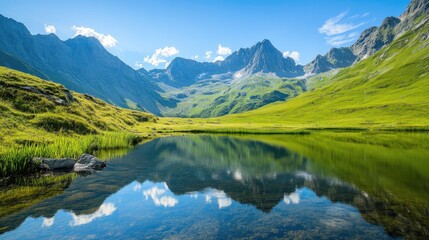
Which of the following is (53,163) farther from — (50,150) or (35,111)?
(35,111)

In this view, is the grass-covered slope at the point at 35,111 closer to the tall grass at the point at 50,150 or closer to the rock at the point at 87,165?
the tall grass at the point at 50,150

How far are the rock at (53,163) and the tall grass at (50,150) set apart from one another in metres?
1.15

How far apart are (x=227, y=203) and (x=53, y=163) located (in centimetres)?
2766

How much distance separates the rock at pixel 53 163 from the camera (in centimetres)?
4001

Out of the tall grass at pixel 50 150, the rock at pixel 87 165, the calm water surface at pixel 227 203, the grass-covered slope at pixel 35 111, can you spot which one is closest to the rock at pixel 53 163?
the rock at pixel 87 165

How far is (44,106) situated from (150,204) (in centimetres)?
5665

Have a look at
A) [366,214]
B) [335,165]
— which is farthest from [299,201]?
[335,165]

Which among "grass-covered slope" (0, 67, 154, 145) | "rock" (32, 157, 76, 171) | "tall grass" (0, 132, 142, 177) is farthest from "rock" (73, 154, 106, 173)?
"grass-covered slope" (0, 67, 154, 145)

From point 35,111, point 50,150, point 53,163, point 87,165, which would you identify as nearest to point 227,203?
point 87,165

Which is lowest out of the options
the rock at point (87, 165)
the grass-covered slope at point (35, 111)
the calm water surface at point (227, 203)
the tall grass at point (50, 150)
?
the calm water surface at point (227, 203)

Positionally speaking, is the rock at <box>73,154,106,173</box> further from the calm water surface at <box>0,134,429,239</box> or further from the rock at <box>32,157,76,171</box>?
the calm water surface at <box>0,134,429,239</box>

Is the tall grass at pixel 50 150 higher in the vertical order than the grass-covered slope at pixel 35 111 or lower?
lower

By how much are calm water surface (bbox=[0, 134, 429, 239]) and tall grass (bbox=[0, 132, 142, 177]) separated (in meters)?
4.29

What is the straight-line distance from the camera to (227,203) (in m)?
30.0
